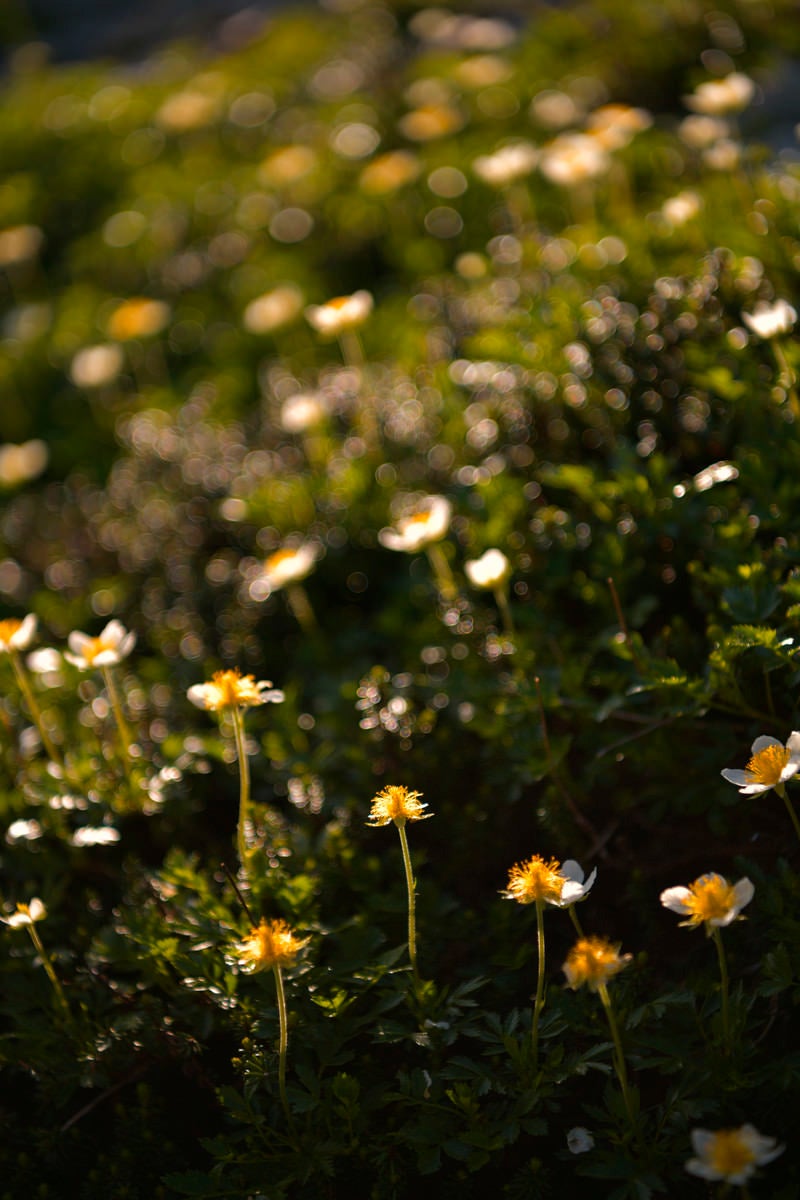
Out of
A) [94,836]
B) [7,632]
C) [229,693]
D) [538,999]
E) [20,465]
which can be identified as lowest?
[20,465]

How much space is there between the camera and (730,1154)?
140 cm

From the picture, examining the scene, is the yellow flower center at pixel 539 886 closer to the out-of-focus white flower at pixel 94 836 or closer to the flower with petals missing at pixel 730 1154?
the flower with petals missing at pixel 730 1154

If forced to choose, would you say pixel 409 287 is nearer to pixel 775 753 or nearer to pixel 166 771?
pixel 166 771

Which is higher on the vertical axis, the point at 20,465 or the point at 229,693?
the point at 229,693

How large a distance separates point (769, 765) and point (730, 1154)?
53cm

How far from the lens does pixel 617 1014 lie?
5.48ft

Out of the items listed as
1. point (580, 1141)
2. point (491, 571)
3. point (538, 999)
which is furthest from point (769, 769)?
point (491, 571)

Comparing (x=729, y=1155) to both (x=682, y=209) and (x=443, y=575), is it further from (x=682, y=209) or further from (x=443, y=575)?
(x=682, y=209)

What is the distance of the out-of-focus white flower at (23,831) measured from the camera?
7.41ft

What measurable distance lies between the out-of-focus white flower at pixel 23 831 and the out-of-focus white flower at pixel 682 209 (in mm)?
2345

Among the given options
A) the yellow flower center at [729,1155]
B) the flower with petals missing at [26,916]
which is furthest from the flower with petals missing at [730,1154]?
the flower with petals missing at [26,916]

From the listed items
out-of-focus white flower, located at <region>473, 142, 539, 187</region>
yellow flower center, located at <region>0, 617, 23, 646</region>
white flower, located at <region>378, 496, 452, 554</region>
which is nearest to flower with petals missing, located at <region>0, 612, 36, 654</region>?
yellow flower center, located at <region>0, 617, 23, 646</region>

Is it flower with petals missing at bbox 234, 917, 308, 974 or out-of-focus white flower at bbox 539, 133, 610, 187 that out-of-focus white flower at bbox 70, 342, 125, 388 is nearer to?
out-of-focus white flower at bbox 539, 133, 610, 187

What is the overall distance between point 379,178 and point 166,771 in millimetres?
3056
